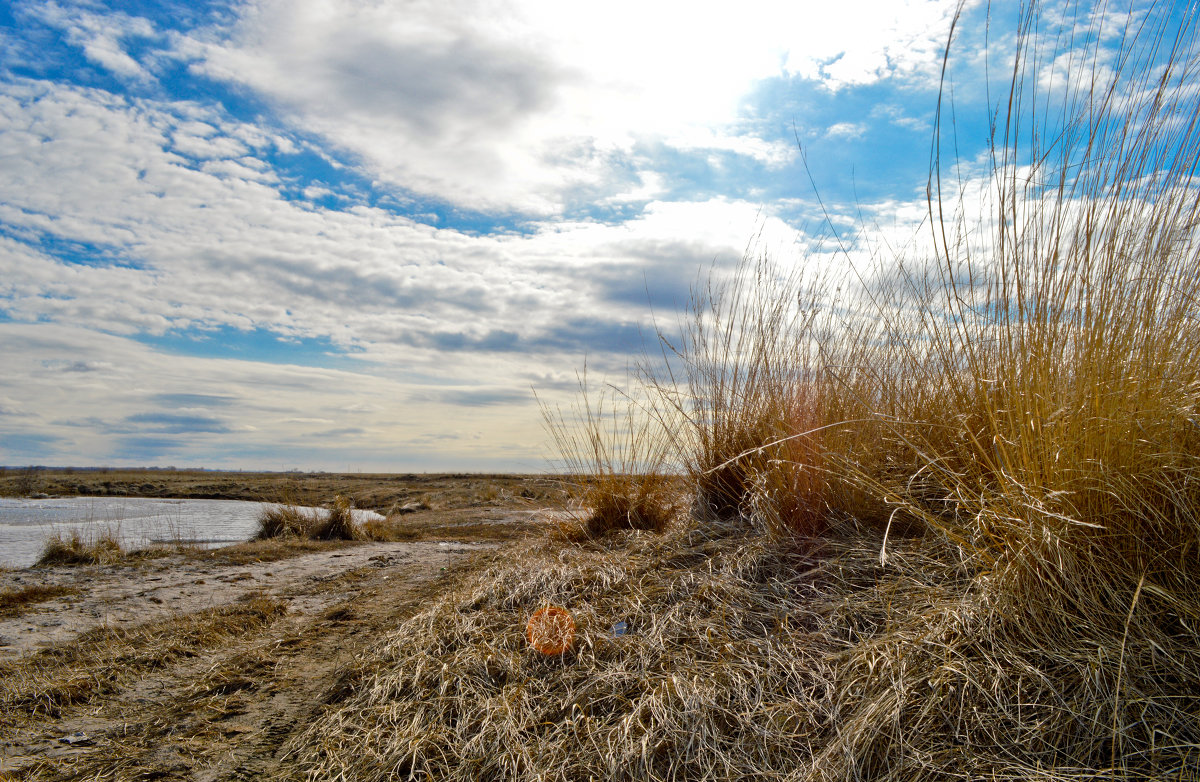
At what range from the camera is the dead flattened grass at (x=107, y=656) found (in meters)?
2.35

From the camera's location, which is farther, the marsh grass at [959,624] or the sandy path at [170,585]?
the sandy path at [170,585]

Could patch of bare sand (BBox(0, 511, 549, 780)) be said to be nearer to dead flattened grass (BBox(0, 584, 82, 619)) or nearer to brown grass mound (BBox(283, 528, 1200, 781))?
dead flattened grass (BBox(0, 584, 82, 619))

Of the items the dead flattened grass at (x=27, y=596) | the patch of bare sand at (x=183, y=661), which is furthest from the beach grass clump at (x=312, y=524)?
the dead flattened grass at (x=27, y=596)

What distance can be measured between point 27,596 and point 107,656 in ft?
5.72

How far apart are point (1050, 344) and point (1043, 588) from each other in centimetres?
74

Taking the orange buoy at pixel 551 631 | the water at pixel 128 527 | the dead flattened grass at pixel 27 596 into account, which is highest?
the orange buoy at pixel 551 631

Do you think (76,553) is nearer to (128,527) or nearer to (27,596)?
(27,596)

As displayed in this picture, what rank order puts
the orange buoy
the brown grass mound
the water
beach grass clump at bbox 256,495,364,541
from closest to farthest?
1. the brown grass mound
2. the orange buoy
3. the water
4. beach grass clump at bbox 256,495,364,541

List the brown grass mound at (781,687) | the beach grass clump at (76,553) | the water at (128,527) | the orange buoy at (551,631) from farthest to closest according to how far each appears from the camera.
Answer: the water at (128,527) → the beach grass clump at (76,553) → the orange buoy at (551,631) → the brown grass mound at (781,687)

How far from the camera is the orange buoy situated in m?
2.35

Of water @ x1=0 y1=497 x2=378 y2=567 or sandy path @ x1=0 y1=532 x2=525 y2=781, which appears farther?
water @ x1=0 y1=497 x2=378 y2=567

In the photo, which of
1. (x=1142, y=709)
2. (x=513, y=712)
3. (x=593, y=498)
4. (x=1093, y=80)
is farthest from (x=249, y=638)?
(x=1093, y=80)

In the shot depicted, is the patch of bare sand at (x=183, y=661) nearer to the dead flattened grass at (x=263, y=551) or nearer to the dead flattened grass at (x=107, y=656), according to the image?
the dead flattened grass at (x=107, y=656)

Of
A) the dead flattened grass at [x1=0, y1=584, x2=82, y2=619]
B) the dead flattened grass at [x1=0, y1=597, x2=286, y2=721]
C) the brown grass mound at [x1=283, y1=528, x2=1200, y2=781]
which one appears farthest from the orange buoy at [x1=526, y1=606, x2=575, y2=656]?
the dead flattened grass at [x1=0, y1=584, x2=82, y2=619]
